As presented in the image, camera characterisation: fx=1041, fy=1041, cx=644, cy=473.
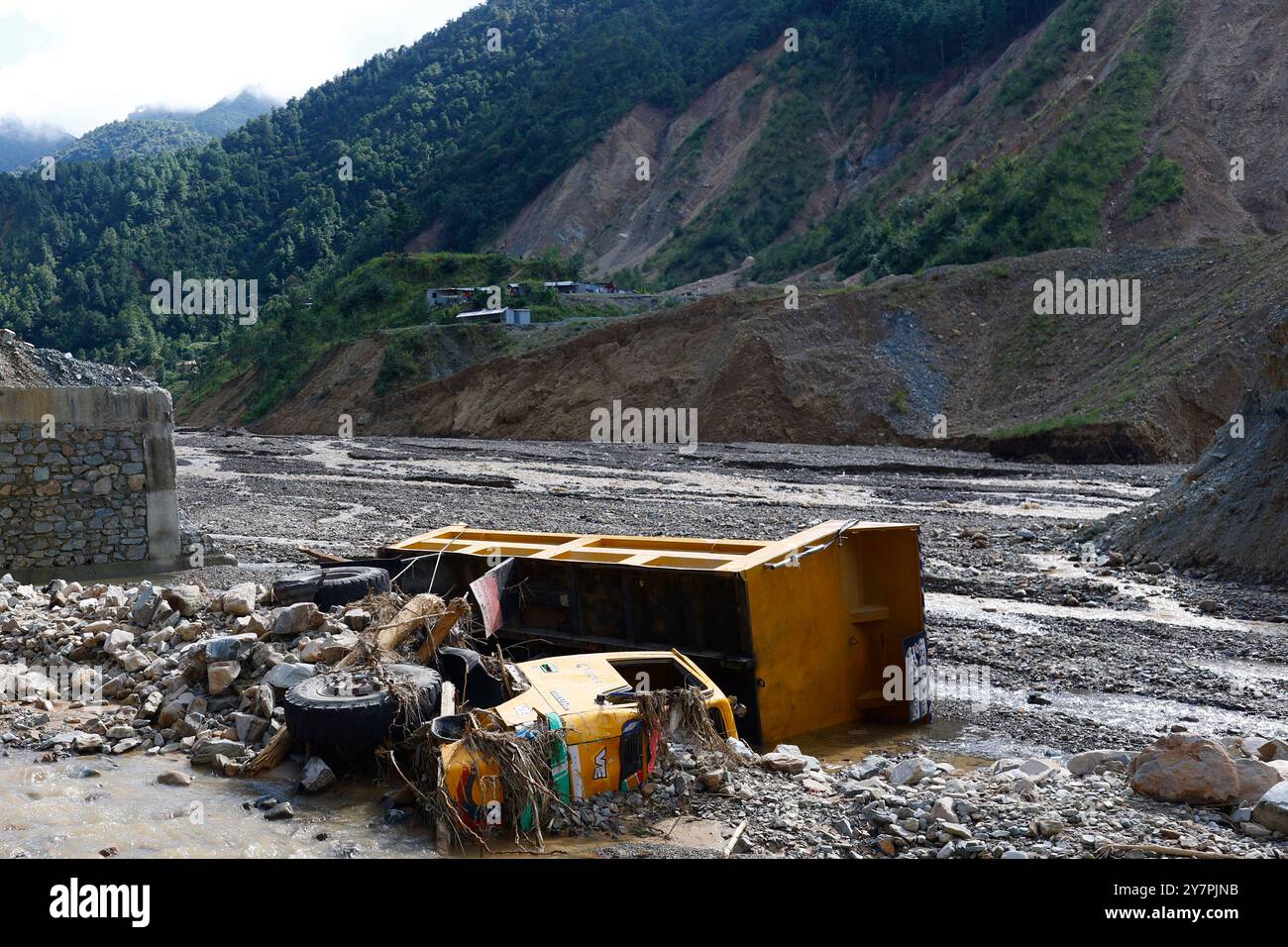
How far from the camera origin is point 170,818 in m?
5.93

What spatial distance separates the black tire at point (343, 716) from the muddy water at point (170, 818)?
0.94 ft

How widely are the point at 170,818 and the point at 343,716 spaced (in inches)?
43.3

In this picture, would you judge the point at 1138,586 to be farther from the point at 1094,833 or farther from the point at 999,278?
the point at 999,278

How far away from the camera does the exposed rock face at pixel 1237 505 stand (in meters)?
13.9

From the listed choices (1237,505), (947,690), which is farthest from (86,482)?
(1237,505)

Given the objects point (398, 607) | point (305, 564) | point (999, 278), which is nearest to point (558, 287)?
point (999, 278)

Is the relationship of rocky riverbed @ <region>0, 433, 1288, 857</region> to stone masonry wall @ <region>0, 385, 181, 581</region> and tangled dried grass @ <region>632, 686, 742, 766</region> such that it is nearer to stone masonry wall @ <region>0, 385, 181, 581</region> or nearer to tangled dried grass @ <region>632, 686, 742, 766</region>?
tangled dried grass @ <region>632, 686, 742, 766</region>

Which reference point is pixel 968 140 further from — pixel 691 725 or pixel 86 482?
pixel 691 725

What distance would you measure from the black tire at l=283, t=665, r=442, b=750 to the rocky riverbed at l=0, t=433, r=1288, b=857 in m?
0.30

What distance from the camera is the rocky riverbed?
5.51 m

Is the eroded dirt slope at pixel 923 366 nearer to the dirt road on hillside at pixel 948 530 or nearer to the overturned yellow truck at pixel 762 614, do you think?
the dirt road on hillside at pixel 948 530

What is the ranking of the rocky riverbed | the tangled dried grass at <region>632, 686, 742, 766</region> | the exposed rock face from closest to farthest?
the rocky riverbed → the tangled dried grass at <region>632, 686, 742, 766</region> → the exposed rock face

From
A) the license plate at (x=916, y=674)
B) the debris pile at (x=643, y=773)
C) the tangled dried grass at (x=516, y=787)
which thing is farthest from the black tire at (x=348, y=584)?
the license plate at (x=916, y=674)

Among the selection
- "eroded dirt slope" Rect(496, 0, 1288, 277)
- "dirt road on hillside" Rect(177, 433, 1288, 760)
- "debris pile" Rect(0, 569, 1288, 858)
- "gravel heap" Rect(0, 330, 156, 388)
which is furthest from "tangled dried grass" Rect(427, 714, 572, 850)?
"eroded dirt slope" Rect(496, 0, 1288, 277)
